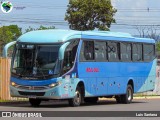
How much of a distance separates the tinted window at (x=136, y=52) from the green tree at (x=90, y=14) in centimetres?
2075

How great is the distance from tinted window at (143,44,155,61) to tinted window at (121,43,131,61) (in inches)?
77.7

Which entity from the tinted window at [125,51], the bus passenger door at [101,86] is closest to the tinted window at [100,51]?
the bus passenger door at [101,86]

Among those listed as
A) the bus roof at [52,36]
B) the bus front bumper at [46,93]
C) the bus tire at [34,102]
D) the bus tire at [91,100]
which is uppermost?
the bus roof at [52,36]

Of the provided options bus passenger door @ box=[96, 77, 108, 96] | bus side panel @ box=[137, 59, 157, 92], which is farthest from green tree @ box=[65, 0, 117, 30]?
bus passenger door @ box=[96, 77, 108, 96]

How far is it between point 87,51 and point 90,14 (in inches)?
1038

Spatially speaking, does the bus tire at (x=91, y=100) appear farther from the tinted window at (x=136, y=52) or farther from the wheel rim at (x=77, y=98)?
the wheel rim at (x=77, y=98)

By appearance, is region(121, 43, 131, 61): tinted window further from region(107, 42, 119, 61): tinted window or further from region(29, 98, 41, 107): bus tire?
region(29, 98, 41, 107): bus tire

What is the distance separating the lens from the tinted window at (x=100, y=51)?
26.9m

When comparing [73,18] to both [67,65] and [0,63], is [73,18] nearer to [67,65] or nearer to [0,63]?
[0,63]

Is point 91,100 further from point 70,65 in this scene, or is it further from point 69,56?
point 69,56

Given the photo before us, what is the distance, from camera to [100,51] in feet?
89.1

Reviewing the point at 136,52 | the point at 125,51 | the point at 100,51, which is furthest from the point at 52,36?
the point at 136,52

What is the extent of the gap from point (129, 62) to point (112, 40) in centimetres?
228

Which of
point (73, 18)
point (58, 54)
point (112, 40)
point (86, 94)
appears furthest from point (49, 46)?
point (73, 18)
